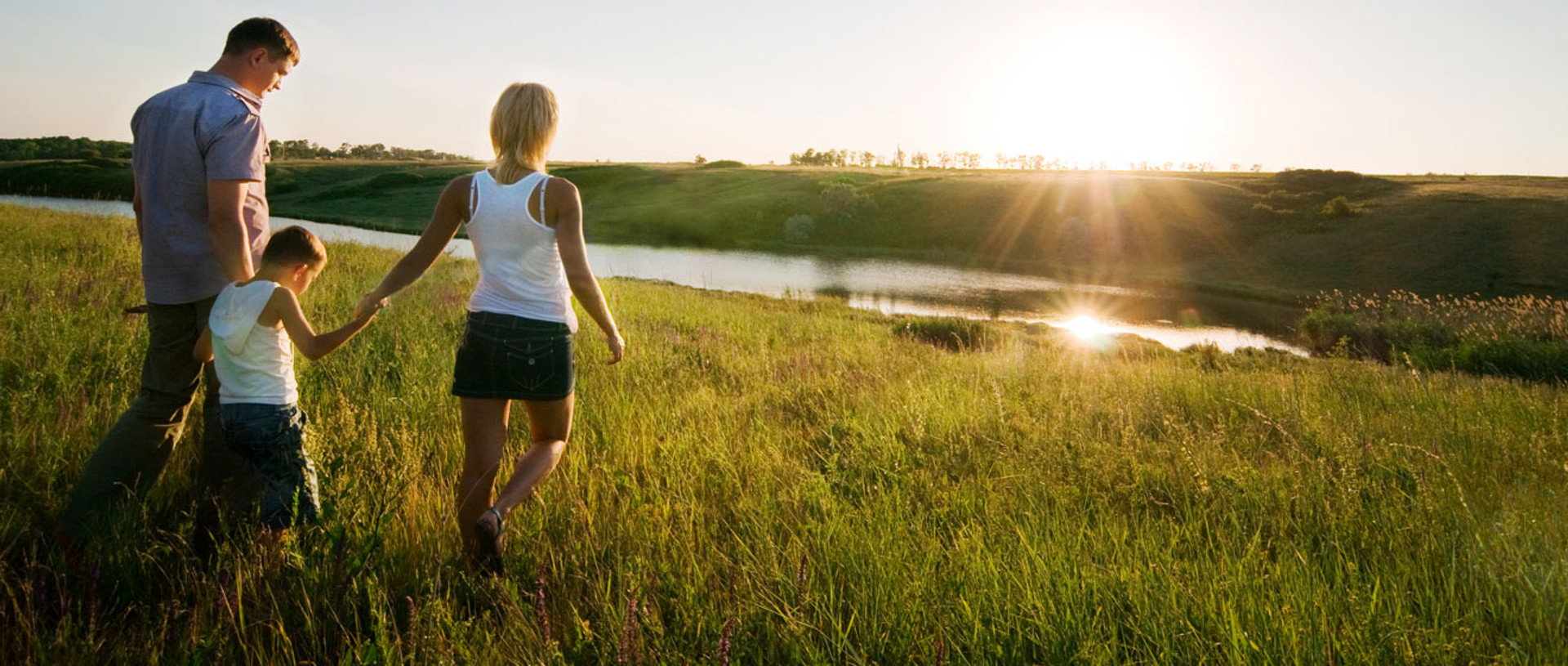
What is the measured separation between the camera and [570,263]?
2975mm

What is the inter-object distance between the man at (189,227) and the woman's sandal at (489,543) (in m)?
1.30

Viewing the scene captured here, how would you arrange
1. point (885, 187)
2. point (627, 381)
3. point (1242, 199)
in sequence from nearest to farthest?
point (627, 381) < point (1242, 199) < point (885, 187)

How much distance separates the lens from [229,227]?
2.98 m

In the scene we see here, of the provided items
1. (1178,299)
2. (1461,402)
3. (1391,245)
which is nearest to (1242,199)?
(1391,245)

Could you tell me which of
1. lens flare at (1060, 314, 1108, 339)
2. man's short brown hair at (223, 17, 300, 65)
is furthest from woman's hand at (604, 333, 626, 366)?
lens flare at (1060, 314, 1108, 339)

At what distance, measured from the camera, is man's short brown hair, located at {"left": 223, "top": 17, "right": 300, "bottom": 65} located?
3.11m

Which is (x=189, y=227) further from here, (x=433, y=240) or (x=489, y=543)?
(x=489, y=543)

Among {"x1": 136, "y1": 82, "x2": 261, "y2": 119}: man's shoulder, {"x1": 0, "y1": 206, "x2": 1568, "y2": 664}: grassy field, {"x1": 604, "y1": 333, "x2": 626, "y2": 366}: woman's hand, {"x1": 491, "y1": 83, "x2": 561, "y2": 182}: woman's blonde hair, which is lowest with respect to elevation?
{"x1": 0, "y1": 206, "x2": 1568, "y2": 664}: grassy field

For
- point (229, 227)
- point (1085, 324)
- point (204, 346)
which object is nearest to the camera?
point (229, 227)

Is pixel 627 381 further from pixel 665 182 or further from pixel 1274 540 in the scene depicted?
pixel 665 182

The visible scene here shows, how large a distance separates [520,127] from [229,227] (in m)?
1.29

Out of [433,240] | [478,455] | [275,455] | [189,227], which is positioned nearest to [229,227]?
[189,227]

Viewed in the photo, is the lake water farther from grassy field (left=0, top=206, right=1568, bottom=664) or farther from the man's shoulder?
the man's shoulder

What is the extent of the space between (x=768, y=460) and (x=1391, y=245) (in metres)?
56.2
